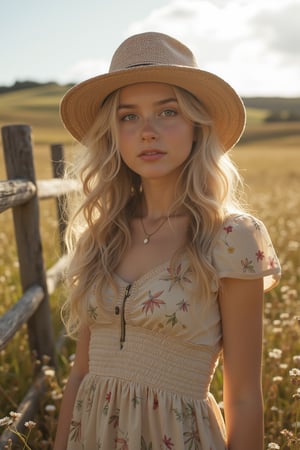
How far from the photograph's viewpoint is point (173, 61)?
2.40m

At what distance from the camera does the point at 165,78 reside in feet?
7.80

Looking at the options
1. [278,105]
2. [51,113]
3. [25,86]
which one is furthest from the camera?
[25,86]

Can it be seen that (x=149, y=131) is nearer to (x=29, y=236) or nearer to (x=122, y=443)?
(x=122, y=443)

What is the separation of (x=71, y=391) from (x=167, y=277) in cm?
75

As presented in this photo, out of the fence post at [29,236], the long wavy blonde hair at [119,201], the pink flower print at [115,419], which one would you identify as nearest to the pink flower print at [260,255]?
the long wavy blonde hair at [119,201]

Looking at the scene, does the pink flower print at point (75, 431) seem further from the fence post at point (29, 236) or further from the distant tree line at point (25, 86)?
the distant tree line at point (25, 86)

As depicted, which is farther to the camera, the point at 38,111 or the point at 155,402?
the point at 38,111

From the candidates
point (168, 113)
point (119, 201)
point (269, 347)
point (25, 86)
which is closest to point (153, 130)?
point (168, 113)

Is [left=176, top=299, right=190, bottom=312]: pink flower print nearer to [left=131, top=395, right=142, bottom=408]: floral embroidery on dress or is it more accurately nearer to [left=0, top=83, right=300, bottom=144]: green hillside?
[left=131, top=395, right=142, bottom=408]: floral embroidery on dress

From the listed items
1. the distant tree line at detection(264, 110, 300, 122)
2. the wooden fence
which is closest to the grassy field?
the wooden fence

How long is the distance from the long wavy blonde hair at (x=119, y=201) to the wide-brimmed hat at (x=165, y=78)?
0.06 meters

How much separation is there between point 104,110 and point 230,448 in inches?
59.5

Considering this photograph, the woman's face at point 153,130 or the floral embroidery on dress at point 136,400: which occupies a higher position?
the woman's face at point 153,130

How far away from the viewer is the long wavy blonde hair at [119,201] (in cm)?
235
